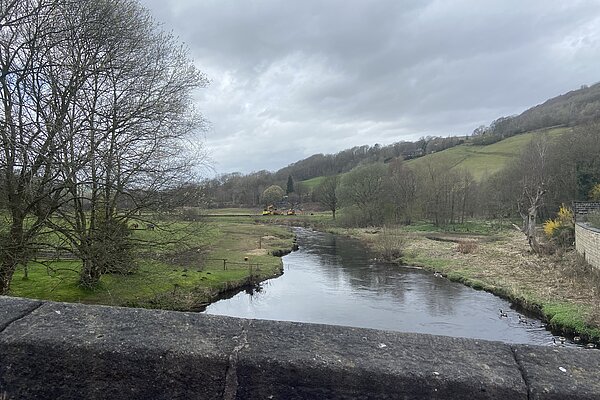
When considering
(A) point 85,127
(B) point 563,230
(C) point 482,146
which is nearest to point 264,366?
(A) point 85,127

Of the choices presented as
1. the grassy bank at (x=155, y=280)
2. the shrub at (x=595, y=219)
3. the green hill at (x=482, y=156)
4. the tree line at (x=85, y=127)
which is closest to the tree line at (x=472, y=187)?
the green hill at (x=482, y=156)

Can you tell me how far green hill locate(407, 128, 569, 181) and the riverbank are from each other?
3816 centimetres

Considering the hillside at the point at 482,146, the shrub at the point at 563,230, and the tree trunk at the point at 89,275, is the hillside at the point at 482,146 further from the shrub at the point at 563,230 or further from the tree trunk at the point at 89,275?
the tree trunk at the point at 89,275

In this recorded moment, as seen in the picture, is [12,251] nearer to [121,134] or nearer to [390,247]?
[121,134]

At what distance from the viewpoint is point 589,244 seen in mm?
23859

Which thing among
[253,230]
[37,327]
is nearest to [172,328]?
[37,327]

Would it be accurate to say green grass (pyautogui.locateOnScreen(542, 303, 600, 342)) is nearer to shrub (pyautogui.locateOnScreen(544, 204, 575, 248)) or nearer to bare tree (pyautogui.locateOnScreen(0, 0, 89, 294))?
shrub (pyautogui.locateOnScreen(544, 204, 575, 248))

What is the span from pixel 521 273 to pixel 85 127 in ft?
79.6

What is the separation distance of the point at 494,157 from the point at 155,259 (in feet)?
271

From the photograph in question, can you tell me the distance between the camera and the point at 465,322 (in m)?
18.3

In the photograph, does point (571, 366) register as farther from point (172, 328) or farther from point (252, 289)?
point (252, 289)

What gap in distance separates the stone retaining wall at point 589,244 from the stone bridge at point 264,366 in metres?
24.1

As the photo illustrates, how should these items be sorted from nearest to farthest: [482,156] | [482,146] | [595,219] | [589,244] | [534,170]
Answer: [589,244] < [595,219] < [534,170] < [482,156] < [482,146]

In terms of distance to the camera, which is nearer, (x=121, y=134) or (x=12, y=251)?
(x=12, y=251)
